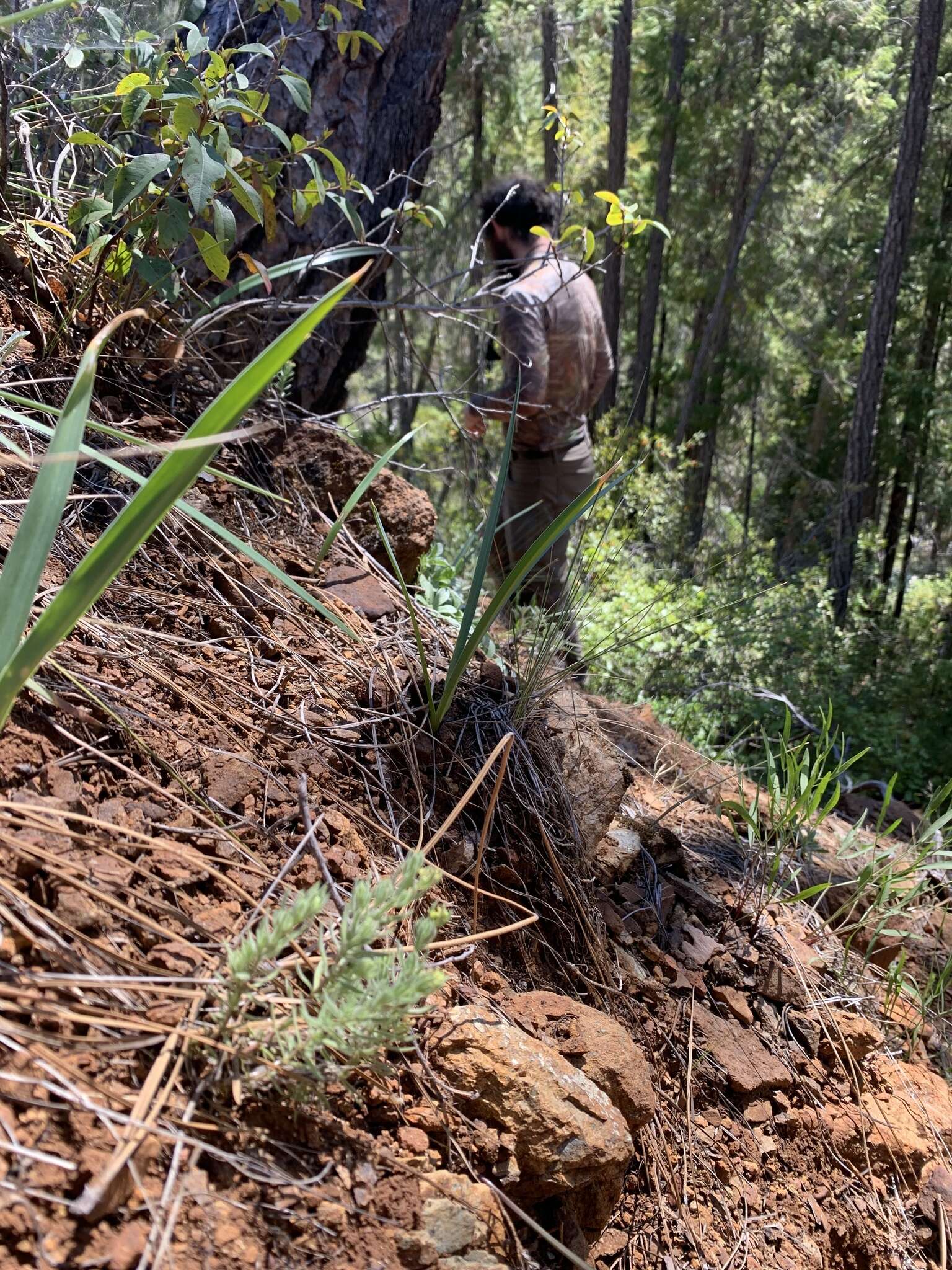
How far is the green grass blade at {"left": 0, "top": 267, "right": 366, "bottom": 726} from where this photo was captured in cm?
112

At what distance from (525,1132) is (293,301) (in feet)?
7.71

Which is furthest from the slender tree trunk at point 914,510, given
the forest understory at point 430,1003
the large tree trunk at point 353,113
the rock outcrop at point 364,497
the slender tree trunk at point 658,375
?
the forest understory at point 430,1003

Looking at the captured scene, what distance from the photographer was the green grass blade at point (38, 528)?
3.91ft

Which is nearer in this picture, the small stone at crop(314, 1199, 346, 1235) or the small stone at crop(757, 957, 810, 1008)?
the small stone at crop(314, 1199, 346, 1235)

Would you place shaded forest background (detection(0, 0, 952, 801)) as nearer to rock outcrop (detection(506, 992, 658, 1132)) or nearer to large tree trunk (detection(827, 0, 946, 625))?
large tree trunk (detection(827, 0, 946, 625))

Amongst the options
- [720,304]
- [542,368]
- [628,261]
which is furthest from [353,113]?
[628,261]

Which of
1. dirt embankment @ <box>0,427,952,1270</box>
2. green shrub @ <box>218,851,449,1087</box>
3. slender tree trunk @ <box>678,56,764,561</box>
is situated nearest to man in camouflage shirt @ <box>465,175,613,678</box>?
dirt embankment @ <box>0,427,952,1270</box>

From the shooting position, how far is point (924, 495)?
17.1 meters

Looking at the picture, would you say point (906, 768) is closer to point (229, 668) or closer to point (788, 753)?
point (788, 753)

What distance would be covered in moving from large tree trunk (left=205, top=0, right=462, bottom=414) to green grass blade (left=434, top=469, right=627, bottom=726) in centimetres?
145

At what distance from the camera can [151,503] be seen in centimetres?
113

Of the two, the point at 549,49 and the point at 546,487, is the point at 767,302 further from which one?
the point at 546,487

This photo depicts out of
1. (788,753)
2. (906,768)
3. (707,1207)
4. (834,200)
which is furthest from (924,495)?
(707,1207)

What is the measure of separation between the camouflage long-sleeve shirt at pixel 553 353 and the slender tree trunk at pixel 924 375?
12.4 m
